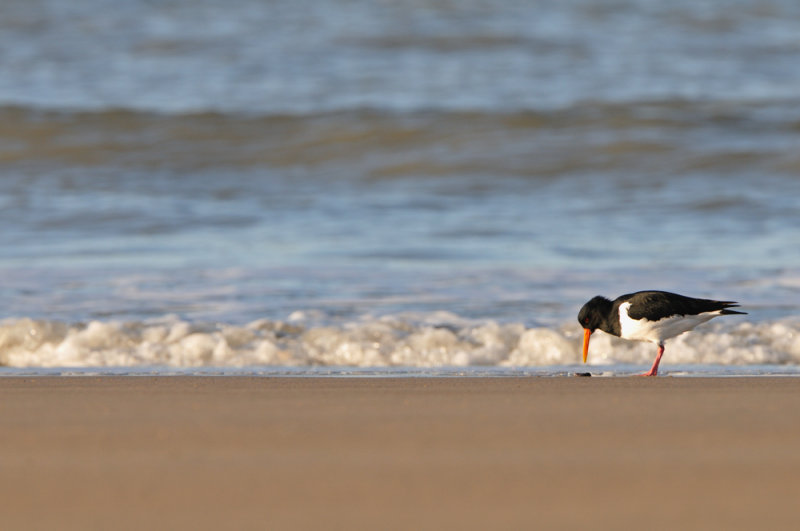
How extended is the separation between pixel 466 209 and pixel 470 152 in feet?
7.45

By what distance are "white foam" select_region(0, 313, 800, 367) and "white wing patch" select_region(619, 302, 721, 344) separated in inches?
14.1

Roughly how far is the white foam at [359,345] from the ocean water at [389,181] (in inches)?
0.6

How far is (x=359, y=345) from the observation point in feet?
17.8

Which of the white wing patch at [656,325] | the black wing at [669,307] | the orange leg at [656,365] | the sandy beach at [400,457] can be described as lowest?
the orange leg at [656,365]

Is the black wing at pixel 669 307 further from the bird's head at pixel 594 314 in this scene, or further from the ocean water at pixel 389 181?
the ocean water at pixel 389 181

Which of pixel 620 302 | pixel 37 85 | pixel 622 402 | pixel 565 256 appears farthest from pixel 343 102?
pixel 622 402

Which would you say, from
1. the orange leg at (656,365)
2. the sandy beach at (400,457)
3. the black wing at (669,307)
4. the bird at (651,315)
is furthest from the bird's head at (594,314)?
the sandy beach at (400,457)

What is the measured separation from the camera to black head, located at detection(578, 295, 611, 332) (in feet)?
17.0

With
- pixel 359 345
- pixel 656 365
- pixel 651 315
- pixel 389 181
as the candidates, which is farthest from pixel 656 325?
pixel 389 181

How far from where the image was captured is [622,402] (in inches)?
145

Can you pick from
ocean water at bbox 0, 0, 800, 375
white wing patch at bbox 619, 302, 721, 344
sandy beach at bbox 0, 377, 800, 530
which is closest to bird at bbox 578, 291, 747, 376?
white wing patch at bbox 619, 302, 721, 344

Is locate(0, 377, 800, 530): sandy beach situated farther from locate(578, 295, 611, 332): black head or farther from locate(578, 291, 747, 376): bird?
locate(578, 295, 611, 332): black head

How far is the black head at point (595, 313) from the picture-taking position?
205 inches

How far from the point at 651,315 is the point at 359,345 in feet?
4.60
